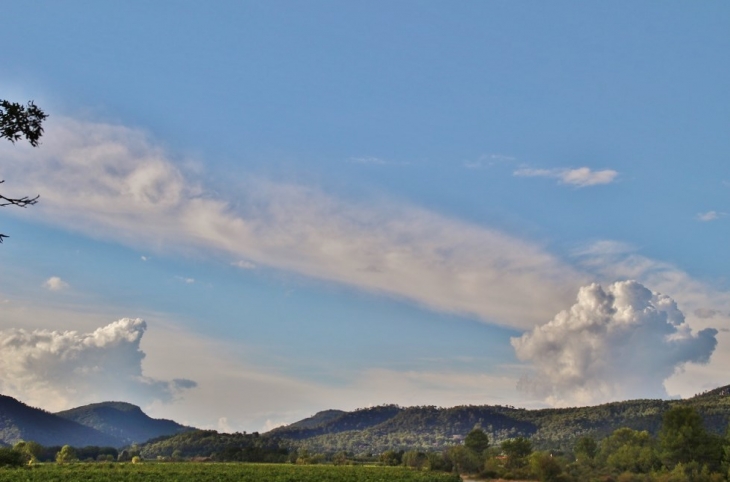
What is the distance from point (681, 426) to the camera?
318 feet

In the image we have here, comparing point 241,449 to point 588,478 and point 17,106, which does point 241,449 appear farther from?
point 17,106

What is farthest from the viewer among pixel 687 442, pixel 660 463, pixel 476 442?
pixel 476 442

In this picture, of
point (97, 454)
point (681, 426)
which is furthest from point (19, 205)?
point (97, 454)

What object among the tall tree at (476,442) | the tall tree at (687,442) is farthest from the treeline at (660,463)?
the tall tree at (476,442)

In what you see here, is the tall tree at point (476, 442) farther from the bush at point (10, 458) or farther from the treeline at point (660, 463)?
the bush at point (10, 458)

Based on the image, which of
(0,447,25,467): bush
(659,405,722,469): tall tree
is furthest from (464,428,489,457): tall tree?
(0,447,25,467): bush

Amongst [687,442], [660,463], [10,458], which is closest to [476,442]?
[660,463]

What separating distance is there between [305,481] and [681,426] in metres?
60.8

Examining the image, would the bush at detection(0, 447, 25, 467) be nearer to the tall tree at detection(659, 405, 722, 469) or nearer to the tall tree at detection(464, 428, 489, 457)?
the tall tree at detection(464, 428, 489, 457)

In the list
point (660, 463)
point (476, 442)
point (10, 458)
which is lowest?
point (10, 458)

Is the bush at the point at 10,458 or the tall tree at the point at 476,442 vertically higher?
the tall tree at the point at 476,442

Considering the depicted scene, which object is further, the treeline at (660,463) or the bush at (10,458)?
the bush at (10,458)

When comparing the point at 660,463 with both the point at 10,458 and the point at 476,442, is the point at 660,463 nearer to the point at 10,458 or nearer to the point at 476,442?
the point at 476,442

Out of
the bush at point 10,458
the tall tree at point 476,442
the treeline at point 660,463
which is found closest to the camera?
the treeline at point 660,463
